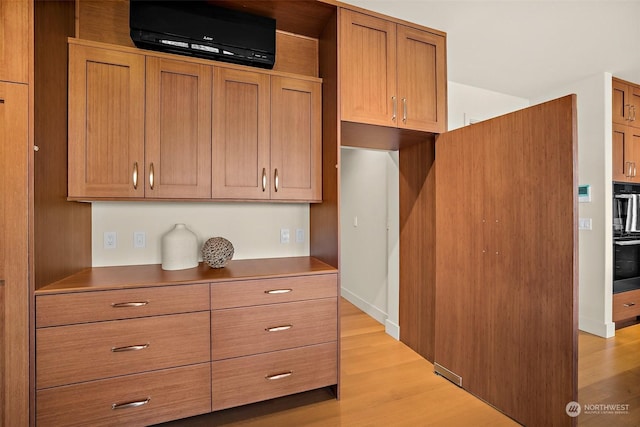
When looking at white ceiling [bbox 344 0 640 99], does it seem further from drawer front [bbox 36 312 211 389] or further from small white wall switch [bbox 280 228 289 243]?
drawer front [bbox 36 312 211 389]

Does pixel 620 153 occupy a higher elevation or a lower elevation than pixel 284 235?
higher

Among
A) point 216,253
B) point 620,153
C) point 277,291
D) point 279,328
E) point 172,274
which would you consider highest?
point 620,153

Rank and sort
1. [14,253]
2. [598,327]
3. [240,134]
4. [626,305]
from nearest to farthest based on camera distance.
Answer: [14,253], [240,134], [598,327], [626,305]

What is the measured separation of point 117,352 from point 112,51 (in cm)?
164

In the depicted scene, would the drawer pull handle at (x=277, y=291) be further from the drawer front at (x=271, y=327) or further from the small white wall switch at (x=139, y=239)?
the small white wall switch at (x=139, y=239)

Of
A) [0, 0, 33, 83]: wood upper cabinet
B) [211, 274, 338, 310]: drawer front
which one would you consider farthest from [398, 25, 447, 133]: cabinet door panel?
[0, 0, 33, 83]: wood upper cabinet

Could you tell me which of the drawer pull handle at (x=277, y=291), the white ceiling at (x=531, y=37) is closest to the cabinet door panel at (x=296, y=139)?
the drawer pull handle at (x=277, y=291)

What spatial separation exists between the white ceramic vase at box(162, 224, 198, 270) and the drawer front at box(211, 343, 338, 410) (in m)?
0.63

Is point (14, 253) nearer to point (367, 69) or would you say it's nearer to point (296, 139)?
point (296, 139)

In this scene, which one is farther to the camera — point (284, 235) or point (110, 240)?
point (284, 235)

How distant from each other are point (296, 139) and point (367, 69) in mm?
664

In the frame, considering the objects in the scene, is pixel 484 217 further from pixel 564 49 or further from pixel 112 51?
pixel 112 51

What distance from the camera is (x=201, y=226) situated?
6.89 ft

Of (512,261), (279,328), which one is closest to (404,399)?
(279,328)
